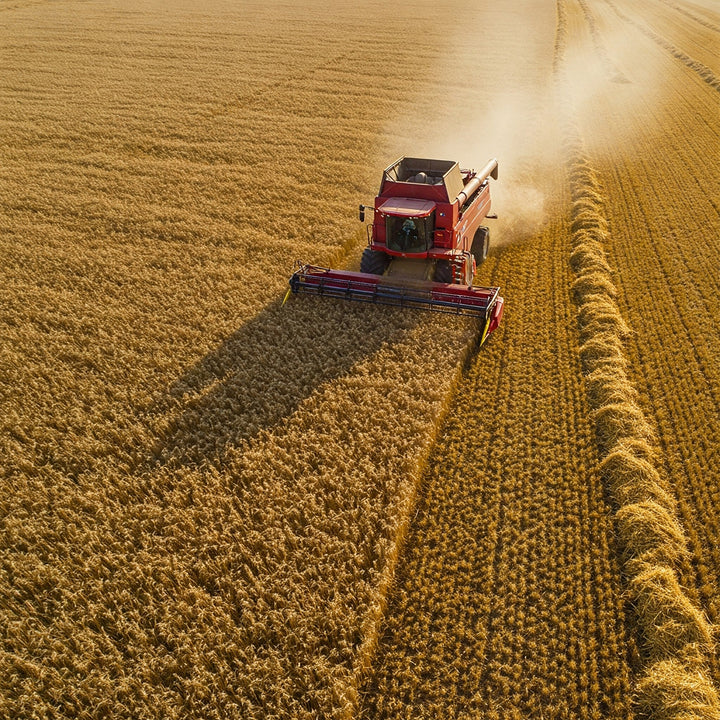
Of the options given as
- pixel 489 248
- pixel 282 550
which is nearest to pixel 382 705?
pixel 282 550

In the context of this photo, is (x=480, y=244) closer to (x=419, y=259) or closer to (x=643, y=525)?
(x=419, y=259)

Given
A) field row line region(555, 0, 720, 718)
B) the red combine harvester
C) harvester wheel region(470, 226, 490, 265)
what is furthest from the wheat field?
harvester wheel region(470, 226, 490, 265)

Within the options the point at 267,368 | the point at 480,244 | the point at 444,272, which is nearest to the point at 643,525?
the point at 444,272

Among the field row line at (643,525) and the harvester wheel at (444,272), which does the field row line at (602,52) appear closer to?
the field row line at (643,525)

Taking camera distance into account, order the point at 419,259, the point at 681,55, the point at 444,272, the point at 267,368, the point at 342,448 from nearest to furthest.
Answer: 1. the point at 342,448
2. the point at 267,368
3. the point at 444,272
4. the point at 419,259
5. the point at 681,55

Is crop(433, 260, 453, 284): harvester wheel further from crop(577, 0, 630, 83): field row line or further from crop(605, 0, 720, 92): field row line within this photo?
crop(577, 0, 630, 83): field row line

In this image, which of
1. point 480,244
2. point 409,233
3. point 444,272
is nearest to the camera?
point 409,233
